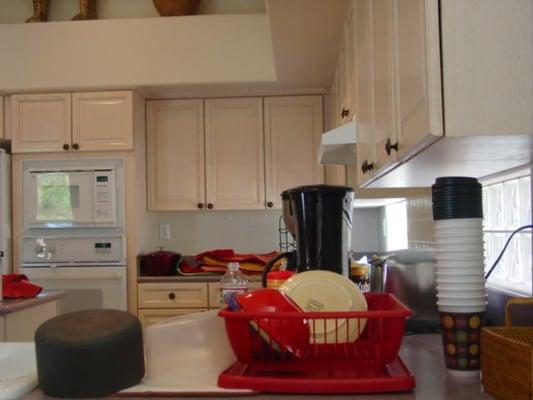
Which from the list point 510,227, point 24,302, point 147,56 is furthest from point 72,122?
point 510,227

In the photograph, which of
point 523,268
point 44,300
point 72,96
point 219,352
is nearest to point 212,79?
point 72,96

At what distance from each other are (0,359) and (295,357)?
2.28 feet

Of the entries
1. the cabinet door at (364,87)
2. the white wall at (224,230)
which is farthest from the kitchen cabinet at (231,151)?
the cabinet door at (364,87)

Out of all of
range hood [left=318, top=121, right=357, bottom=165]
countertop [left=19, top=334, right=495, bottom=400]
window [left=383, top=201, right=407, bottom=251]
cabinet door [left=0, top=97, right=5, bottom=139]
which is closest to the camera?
countertop [left=19, top=334, right=495, bottom=400]

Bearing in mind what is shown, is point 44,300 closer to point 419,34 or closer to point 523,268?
point 523,268

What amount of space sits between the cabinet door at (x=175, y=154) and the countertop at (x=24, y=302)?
1.14 m

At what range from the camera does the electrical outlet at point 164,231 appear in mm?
4033

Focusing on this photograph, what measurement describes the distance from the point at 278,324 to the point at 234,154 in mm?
2894

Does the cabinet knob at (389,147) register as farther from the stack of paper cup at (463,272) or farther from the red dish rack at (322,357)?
the red dish rack at (322,357)

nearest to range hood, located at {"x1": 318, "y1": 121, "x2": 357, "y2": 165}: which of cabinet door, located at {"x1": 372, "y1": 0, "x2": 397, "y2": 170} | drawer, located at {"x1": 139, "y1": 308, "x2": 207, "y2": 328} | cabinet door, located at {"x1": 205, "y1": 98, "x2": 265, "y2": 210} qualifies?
cabinet door, located at {"x1": 372, "y1": 0, "x2": 397, "y2": 170}

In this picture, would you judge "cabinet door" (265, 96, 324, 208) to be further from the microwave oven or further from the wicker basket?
the wicker basket

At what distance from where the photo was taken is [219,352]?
42.3 inches

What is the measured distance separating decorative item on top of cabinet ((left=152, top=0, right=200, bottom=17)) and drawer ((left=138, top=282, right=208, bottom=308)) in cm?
167

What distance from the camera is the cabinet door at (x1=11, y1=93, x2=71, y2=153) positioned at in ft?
11.6
